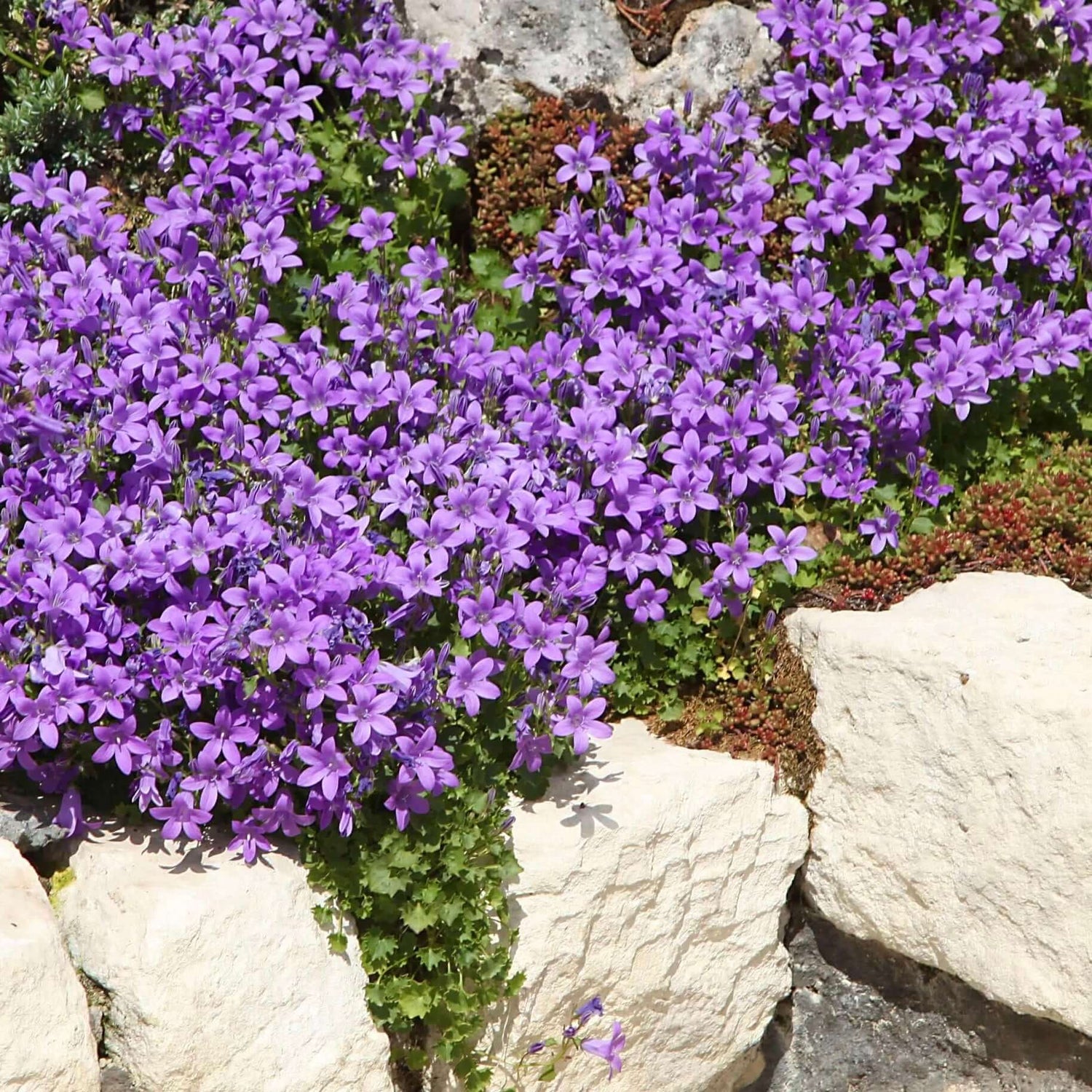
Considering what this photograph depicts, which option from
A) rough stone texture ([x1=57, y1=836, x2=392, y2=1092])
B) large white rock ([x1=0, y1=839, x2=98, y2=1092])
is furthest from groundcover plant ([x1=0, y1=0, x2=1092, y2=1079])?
large white rock ([x1=0, y1=839, x2=98, y2=1092])

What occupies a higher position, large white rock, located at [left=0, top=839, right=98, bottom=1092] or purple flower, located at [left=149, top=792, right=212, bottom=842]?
purple flower, located at [left=149, top=792, right=212, bottom=842]

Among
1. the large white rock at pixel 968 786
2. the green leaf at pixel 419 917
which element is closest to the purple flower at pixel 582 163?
the large white rock at pixel 968 786

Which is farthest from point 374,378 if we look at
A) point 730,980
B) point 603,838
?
point 730,980

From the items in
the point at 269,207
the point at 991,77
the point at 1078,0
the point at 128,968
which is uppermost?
the point at 1078,0

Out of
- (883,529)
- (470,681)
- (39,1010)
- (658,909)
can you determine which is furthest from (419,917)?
(883,529)

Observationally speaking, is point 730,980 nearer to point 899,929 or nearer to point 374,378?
point 899,929

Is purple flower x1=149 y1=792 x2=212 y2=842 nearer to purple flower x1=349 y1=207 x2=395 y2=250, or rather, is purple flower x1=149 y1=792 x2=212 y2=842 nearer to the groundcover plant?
the groundcover plant

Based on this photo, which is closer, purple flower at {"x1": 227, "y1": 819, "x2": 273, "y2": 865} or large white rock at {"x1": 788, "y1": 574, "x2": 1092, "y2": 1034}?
purple flower at {"x1": 227, "y1": 819, "x2": 273, "y2": 865}
